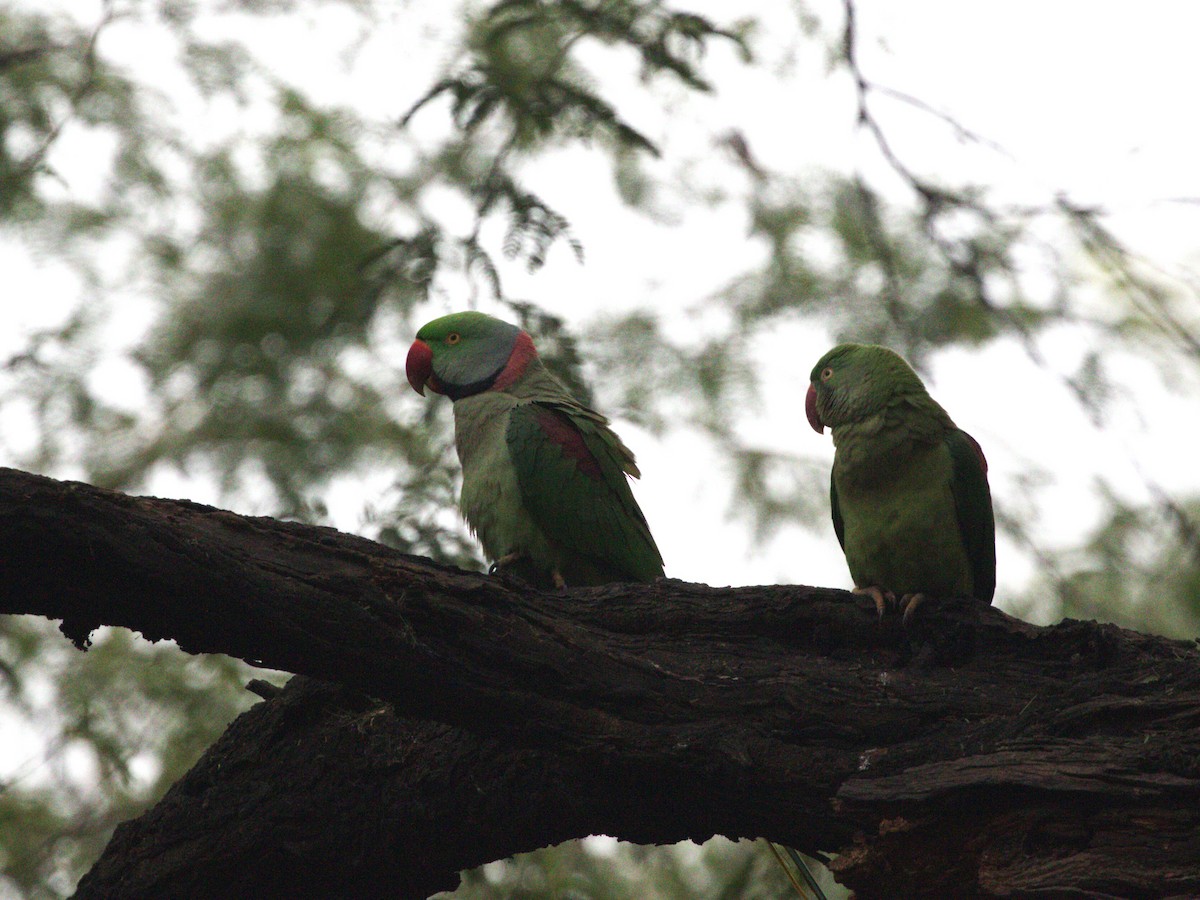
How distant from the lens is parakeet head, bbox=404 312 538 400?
578 centimetres

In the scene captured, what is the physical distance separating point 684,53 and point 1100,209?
2.51 m

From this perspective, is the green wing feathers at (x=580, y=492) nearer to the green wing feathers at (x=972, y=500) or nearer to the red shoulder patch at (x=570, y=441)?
the red shoulder patch at (x=570, y=441)

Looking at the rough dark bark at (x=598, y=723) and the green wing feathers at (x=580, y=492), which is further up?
the green wing feathers at (x=580, y=492)

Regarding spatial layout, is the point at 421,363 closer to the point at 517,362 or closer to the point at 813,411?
the point at 517,362

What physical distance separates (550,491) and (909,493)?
5.26 ft

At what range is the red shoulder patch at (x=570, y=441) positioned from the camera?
5097 millimetres

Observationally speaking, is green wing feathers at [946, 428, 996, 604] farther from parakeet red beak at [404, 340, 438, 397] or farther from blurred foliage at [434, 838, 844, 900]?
parakeet red beak at [404, 340, 438, 397]

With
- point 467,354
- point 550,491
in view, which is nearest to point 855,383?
point 550,491

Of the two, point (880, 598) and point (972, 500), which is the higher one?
point (972, 500)

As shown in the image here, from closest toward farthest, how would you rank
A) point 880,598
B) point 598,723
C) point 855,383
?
point 598,723 → point 880,598 → point 855,383

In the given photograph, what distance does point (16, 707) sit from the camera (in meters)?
7.19

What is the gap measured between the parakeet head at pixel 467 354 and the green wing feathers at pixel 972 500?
7.69ft

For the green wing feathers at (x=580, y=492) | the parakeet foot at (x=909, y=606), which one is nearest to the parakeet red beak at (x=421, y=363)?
the green wing feathers at (x=580, y=492)

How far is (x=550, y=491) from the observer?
4.96 meters
